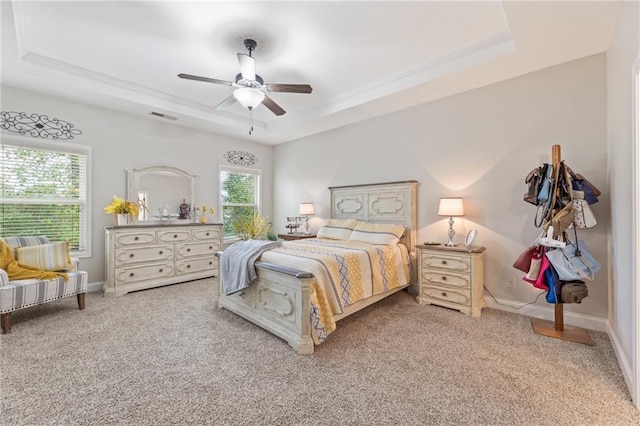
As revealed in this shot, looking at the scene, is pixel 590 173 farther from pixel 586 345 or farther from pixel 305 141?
pixel 305 141

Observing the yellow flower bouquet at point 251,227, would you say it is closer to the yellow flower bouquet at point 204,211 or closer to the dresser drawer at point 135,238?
the yellow flower bouquet at point 204,211

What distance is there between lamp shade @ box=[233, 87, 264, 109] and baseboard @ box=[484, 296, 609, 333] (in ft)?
11.6

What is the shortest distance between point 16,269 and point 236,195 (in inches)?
137

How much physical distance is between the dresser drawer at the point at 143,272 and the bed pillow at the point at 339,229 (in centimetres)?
248

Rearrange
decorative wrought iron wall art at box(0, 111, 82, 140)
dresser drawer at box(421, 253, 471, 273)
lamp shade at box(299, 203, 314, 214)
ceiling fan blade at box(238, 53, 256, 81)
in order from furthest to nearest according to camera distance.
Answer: lamp shade at box(299, 203, 314, 214) → decorative wrought iron wall art at box(0, 111, 82, 140) → dresser drawer at box(421, 253, 471, 273) → ceiling fan blade at box(238, 53, 256, 81)

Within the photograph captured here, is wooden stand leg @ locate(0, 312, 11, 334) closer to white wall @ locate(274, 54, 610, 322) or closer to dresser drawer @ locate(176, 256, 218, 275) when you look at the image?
dresser drawer @ locate(176, 256, 218, 275)

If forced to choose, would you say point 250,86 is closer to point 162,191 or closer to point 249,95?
point 249,95

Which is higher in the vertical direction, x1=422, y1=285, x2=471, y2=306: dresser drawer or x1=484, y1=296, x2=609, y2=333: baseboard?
x1=422, y1=285, x2=471, y2=306: dresser drawer

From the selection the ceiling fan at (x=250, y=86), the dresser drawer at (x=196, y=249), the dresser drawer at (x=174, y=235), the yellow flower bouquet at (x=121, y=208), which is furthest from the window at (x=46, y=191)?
the ceiling fan at (x=250, y=86)

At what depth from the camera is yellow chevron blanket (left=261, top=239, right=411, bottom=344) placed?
2441 mm

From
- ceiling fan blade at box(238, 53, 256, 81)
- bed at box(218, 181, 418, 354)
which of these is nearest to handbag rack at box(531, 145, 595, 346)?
bed at box(218, 181, 418, 354)

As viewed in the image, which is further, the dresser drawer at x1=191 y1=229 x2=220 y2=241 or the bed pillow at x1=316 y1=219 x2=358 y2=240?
the dresser drawer at x1=191 y1=229 x2=220 y2=241

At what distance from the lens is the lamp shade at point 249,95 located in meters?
2.77

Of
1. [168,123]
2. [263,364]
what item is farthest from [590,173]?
[168,123]
